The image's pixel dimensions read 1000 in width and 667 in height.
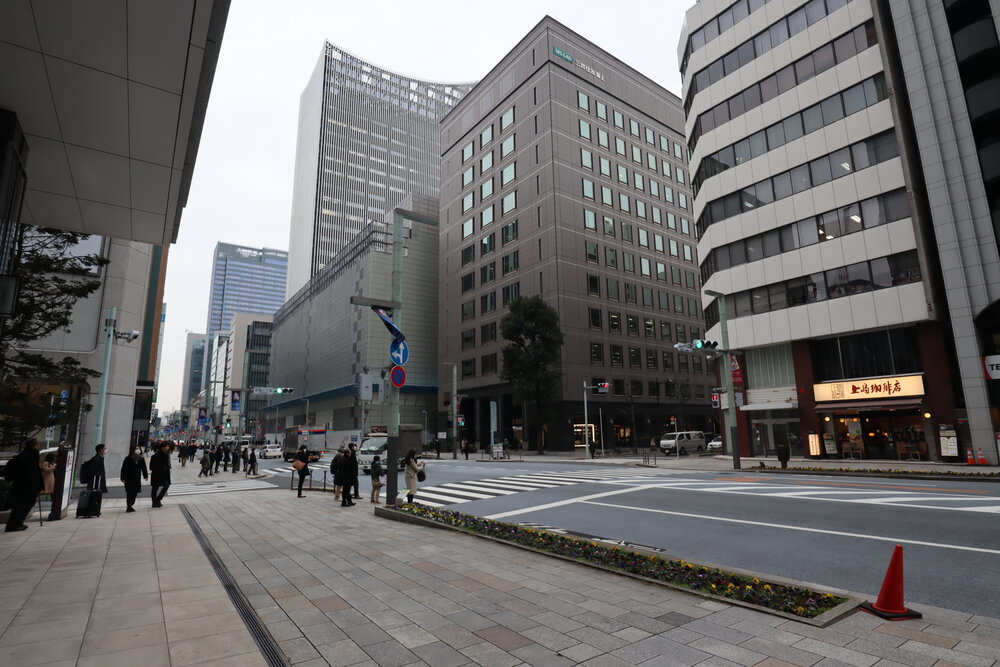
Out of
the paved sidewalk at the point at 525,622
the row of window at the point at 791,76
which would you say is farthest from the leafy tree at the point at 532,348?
the paved sidewalk at the point at 525,622

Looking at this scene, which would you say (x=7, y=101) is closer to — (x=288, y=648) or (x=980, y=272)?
(x=288, y=648)

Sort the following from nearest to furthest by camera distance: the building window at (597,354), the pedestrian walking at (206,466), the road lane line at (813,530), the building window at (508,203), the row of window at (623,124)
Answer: the road lane line at (813,530)
the pedestrian walking at (206,466)
the building window at (597,354)
the building window at (508,203)
the row of window at (623,124)

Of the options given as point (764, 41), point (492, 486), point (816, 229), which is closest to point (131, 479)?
point (492, 486)

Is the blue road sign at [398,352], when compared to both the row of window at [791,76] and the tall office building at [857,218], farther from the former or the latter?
the row of window at [791,76]

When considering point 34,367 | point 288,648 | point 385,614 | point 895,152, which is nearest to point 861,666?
point 385,614

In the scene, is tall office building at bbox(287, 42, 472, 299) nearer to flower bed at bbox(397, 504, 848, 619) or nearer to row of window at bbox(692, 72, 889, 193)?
row of window at bbox(692, 72, 889, 193)

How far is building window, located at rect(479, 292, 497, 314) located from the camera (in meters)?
58.2

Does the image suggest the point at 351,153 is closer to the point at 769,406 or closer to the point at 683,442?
the point at 683,442

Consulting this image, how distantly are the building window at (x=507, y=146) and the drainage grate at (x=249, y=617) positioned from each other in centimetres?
5615

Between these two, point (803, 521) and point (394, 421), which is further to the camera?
point (394, 421)

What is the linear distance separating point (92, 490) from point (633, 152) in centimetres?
6243

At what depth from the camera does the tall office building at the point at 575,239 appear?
5297 centimetres

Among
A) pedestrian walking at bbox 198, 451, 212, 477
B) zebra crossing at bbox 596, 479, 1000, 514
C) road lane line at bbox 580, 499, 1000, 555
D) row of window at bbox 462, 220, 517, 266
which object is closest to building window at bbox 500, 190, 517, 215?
row of window at bbox 462, 220, 517, 266

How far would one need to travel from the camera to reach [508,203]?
58.1m
